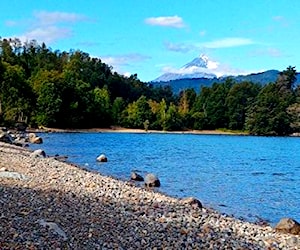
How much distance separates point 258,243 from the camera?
40.1ft

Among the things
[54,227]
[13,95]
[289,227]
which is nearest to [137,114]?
[13,95]

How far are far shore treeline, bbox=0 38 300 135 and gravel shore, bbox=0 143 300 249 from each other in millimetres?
73106

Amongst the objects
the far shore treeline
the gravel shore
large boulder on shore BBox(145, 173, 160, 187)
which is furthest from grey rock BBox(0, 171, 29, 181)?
the far shore treeline

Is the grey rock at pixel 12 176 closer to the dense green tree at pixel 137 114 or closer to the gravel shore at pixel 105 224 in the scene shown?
the gravel shore at pixel 105 224

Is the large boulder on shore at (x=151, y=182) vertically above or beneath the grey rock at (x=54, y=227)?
beneath

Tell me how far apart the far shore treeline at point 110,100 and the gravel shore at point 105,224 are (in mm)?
73106

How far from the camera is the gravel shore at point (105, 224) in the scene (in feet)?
31.2

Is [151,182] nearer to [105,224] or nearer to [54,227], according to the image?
[105,224]

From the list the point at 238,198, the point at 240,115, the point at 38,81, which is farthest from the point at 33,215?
the point at 240,115

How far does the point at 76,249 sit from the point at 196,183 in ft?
66.7

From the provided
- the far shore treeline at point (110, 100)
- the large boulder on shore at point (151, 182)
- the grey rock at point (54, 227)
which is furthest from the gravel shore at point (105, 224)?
the far shore treeline at point (110, 100)

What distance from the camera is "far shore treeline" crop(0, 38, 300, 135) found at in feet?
324

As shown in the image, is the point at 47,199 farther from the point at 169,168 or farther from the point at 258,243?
the point at 169,168

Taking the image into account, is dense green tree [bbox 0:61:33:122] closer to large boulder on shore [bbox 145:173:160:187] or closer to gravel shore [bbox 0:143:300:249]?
large boulder on shore [bbox 145:173:160:187]
